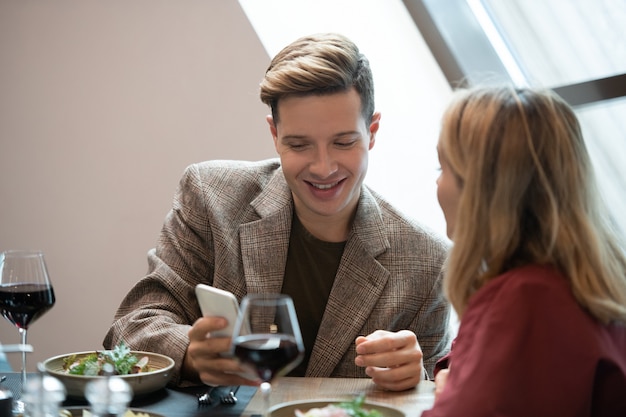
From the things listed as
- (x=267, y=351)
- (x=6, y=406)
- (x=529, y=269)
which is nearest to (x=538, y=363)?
(x=529, y=269)

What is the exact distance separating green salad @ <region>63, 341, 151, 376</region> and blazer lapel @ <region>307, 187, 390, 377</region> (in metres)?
0.55

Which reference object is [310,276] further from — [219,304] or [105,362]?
[219,304]

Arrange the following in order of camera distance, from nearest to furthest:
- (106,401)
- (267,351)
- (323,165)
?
(106,401)
(267,351)
(323,165)

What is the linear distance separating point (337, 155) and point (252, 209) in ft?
1.16

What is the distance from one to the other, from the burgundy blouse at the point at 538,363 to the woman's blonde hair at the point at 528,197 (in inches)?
3.7

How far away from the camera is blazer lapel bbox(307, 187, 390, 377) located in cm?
221

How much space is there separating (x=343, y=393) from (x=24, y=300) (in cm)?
67

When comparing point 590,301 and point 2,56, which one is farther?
point 2,56

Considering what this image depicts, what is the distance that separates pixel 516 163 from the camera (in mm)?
1378

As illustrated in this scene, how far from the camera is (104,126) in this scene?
12.6ft

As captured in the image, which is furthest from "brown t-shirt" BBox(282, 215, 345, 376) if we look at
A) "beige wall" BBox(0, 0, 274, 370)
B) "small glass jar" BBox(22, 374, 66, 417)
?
"beige wall" BBox(0, 0, 274, 370)

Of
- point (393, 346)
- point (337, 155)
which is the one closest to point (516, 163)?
point (393, 346)

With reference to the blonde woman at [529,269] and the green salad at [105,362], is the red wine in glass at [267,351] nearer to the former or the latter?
the blonde woman at [529,269]

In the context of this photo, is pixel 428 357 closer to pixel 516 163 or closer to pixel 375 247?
pixel 375 247
